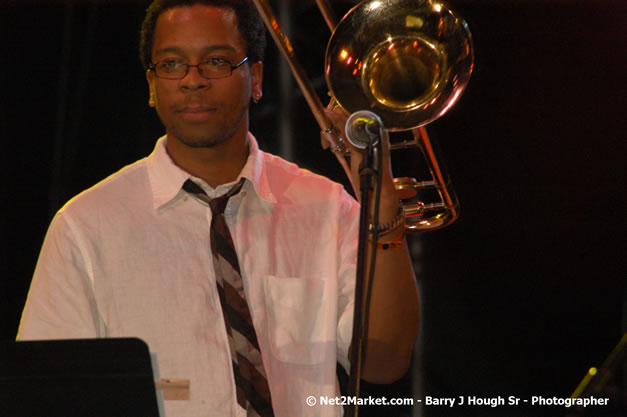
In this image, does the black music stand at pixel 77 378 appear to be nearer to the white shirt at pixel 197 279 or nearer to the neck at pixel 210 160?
the white shirt at pixel 197 279

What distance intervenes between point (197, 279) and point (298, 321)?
0.24 metres

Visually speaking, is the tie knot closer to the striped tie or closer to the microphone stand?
the striped tie

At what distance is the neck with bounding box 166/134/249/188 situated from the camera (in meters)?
1.77

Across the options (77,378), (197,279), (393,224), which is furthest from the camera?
(197,279)

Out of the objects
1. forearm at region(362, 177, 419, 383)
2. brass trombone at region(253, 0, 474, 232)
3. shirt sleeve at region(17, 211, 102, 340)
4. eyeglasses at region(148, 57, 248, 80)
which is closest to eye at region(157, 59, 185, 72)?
eyeglasses at region(148, 57, 248, 80)

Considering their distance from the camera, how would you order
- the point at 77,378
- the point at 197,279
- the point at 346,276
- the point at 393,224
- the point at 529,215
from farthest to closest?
the point at 529,215 → the point at 346,276 → the point at 197,279 → the point at 393,224 → the point at 77,378

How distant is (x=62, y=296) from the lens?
5.12 feet

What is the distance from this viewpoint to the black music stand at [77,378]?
110 cm

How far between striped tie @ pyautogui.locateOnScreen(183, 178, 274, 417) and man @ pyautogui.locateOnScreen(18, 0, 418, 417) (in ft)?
0.08

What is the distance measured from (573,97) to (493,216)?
1.77 feet

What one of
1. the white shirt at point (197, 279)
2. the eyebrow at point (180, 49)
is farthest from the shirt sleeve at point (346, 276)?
the eyebrow at point (180, 49)

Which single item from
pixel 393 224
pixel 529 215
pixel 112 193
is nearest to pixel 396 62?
pixel 393 224

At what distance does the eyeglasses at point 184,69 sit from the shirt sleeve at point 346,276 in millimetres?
422

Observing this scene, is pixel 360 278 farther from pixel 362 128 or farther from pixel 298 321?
pixel 298 321
